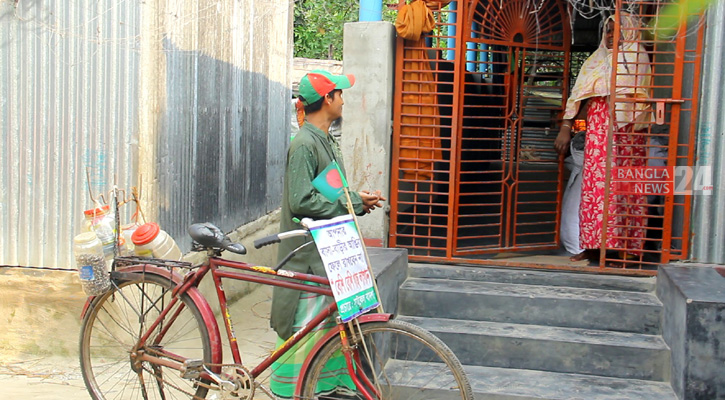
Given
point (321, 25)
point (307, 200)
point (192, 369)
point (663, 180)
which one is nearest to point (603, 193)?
point (663, 180)

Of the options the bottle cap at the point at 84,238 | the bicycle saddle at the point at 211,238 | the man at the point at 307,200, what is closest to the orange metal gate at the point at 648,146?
the man at the point at 307,200

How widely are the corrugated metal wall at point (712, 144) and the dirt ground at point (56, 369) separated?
351 centimetres

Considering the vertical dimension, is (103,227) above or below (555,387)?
above

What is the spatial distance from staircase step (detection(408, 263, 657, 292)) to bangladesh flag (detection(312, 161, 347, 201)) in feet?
6.66

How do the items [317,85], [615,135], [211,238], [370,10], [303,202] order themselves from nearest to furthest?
[211,238] < [303,202] < [317,85] < [615,135] < [370,10]

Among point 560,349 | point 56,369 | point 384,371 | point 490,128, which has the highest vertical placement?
point 490,128

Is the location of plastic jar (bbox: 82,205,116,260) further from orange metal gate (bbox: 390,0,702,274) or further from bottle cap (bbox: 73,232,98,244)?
orange metal gate (bbox: 390,0,702,274)

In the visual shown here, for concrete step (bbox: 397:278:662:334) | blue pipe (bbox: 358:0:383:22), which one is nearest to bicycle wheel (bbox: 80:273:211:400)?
concrete step (bbox: 397:278:662:334)

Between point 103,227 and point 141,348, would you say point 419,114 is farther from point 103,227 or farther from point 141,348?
point 141,348

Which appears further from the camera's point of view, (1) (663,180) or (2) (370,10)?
(2) (370,10)

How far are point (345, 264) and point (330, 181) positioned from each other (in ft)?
1.75

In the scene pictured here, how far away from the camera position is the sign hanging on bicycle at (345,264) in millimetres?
3662

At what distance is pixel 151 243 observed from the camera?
169 inches

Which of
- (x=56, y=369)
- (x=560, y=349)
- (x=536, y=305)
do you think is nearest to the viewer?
(x=560, y=349)
